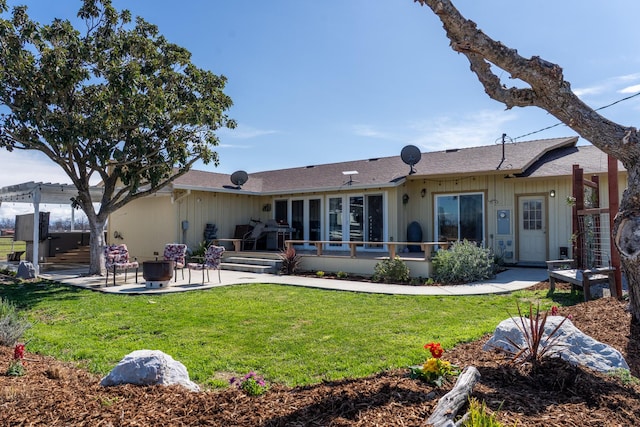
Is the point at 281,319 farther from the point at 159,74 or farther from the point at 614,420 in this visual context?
the point at 159,74

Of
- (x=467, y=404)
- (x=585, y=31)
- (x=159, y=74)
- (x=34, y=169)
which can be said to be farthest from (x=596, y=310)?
(x=34, y=169)

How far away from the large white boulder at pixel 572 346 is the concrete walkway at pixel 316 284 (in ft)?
15.2

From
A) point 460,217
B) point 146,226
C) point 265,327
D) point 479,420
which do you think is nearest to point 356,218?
point 460,217

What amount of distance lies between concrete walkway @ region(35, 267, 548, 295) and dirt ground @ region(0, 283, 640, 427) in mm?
5502

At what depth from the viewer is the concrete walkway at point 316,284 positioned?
881 cm

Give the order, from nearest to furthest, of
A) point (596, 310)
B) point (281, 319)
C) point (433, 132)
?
point (596, 310)
point (281, 319)
point (433, 132)

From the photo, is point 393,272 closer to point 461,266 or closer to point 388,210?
point 461,266

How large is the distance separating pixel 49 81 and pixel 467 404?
11.1 meters

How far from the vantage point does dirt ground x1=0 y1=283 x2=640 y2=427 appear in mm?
2443

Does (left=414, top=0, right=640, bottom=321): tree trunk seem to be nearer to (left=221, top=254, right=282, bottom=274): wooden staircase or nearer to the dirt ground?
the dirt ground

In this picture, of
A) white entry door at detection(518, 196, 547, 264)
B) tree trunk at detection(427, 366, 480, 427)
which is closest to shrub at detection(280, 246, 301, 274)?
white entry door at detection(518, 196, 547, 264)

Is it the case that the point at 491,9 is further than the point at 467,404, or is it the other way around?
the point at 491,9

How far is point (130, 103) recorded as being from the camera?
10.4 m

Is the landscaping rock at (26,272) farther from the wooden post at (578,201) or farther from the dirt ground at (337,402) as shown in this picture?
the wooden post at (578,201)
